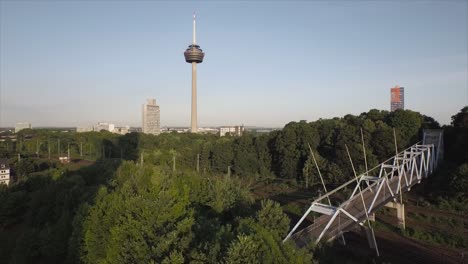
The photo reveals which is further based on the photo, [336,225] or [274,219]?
[336,225]

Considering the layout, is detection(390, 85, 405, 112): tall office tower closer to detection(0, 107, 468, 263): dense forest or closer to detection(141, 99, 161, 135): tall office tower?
detection(0, 107, 468, 263): dense forest

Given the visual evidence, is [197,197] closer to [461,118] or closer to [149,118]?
[461,118]

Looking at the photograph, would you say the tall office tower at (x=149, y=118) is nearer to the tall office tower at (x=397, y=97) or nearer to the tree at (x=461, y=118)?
the tall office tower at (x=397, y=97)

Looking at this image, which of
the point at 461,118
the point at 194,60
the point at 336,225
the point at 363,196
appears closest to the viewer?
the point at 336,225

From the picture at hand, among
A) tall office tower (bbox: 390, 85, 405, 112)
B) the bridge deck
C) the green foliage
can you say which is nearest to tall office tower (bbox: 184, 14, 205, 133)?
tall office tower (bbox: 390, 85, 405, 112)

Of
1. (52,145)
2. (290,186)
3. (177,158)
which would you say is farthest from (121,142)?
(290,186)

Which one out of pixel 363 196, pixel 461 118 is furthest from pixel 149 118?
pixel 363 196

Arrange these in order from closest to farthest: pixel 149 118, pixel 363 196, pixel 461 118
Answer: pixel 363 196, pixel 461 118, pixel 149 118

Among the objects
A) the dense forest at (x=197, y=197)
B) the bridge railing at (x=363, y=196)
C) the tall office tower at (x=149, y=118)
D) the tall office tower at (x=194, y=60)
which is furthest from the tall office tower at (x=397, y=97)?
the tall office tower at (x=149, y=118)
